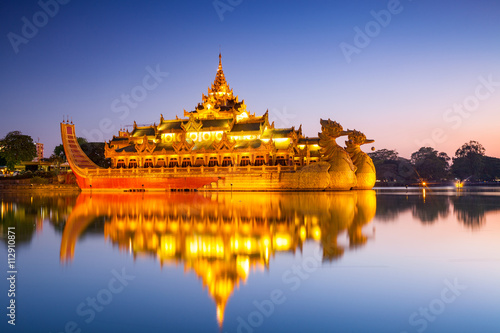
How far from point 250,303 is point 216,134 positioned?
40760 millimetres

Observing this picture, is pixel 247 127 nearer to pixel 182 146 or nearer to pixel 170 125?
pixel 182 146

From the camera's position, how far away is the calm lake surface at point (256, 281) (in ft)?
14.1

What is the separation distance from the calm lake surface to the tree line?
63.8 metres

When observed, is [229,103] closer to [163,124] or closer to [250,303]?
[163,124]

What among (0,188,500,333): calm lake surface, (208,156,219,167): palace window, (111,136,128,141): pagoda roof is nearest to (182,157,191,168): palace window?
(208,156,219,167): palace window

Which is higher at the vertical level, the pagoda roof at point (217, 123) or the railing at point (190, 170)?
the pagoda roof at point (217, 123)

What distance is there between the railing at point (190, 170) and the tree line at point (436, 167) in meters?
39.7

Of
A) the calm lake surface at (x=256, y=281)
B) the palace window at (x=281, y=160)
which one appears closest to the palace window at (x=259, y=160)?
the palace window at (x=281, y=160)

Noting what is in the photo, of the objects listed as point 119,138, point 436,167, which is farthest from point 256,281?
point 436,167

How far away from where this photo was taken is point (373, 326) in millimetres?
4129

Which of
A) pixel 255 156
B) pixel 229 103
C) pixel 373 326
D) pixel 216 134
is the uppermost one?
pixel 229 103

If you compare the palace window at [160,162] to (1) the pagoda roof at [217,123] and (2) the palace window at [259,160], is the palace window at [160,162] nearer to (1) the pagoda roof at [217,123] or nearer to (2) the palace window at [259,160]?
(1) the pagoda roof at [217,123]

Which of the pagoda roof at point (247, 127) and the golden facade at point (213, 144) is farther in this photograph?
→ the pagoda roof at point (247, 127)

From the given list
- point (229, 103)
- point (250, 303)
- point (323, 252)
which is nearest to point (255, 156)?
point (229, 103)
